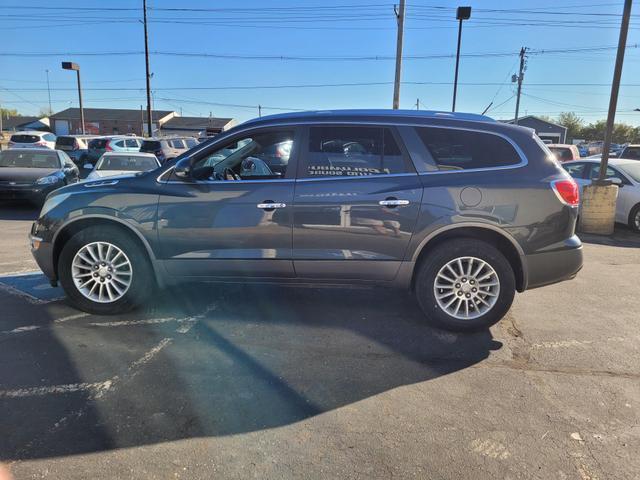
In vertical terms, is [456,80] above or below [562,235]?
above

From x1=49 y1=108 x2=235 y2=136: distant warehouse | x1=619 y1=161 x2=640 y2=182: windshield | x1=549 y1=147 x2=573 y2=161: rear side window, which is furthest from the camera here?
x1=49 y1=108 x2=235 y2=136: distant warehouse

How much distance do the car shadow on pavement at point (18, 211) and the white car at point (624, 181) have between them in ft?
40.0

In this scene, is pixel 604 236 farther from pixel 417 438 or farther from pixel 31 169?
pixel 31 169

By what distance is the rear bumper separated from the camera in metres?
4.18

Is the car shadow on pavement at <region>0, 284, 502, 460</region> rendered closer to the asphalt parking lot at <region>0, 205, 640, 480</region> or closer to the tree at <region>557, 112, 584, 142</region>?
the asphalt parking lot at <region>0, 205, 640, 480</region>

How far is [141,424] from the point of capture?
9.50 feet

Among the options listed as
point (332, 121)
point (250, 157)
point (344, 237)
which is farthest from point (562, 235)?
point (250, 157)

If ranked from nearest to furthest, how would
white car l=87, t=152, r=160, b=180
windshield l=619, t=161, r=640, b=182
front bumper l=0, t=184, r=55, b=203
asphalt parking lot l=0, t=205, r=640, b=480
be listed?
asphalt parking lot l=0, t=205, r=640, b=480 < windshield l=619, t=161, r=640, b=182 < front bumper l=0, t=184, r=55, b=203 < white car l=87, t=152, r=160, b=180

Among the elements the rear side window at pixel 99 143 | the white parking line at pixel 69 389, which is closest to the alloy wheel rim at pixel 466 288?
the white parking line at pixel 69 389

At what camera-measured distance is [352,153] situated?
14.0ft

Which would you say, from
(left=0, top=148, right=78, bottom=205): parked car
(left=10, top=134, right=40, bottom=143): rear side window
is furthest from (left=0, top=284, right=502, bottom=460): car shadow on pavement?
(left=10, top=134, right=40, bottom=143): rear side window

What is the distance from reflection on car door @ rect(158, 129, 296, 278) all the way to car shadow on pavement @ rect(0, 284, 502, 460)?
586 millimetres

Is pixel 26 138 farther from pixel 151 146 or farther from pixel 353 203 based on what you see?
pixel 353 203

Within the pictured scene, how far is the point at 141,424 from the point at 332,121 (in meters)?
2.88
